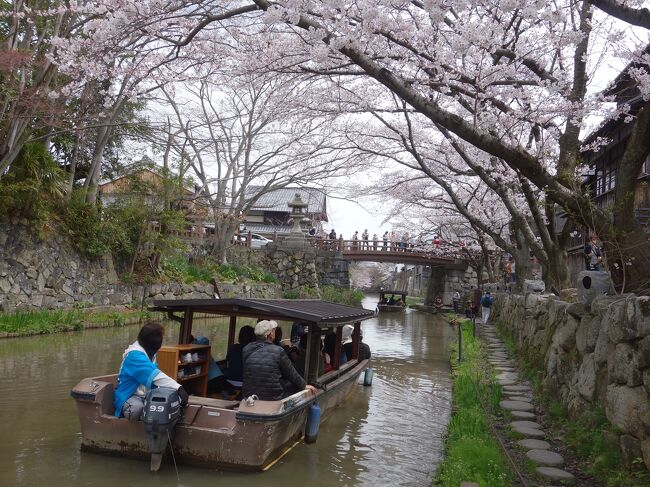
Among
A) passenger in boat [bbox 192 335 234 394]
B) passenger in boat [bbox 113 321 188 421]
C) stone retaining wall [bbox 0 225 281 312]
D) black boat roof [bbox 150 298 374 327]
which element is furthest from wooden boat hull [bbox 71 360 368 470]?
stone retaining wall [bbox 0 225 281 312]

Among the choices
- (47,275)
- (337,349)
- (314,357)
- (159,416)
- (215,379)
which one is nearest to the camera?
(159,416)

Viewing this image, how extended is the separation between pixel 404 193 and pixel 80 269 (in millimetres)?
14240

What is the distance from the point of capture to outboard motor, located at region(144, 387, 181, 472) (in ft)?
19.4

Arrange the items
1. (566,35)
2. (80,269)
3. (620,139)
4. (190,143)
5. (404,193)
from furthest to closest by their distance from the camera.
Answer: (404,193)
(190,143)
(80,269)
(620,139)
(566,35)

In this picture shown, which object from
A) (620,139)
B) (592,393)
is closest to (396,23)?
(592,393)

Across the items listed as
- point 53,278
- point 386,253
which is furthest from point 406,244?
point 53,278

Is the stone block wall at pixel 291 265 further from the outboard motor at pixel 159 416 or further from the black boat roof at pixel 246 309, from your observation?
the outboard motor at pixel 159 416

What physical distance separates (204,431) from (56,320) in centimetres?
1222

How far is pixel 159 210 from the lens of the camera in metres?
22.7

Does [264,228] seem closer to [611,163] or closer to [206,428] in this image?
[611,163]

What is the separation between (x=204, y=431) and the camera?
6.30 metres

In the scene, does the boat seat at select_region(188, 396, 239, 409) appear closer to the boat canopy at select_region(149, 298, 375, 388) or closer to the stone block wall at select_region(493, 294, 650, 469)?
the boat canopy at select_region(149, 298, 375, 388)

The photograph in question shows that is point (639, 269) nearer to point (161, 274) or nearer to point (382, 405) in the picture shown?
point (382, 405)

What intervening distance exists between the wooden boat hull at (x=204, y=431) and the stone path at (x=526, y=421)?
9.29 ft
